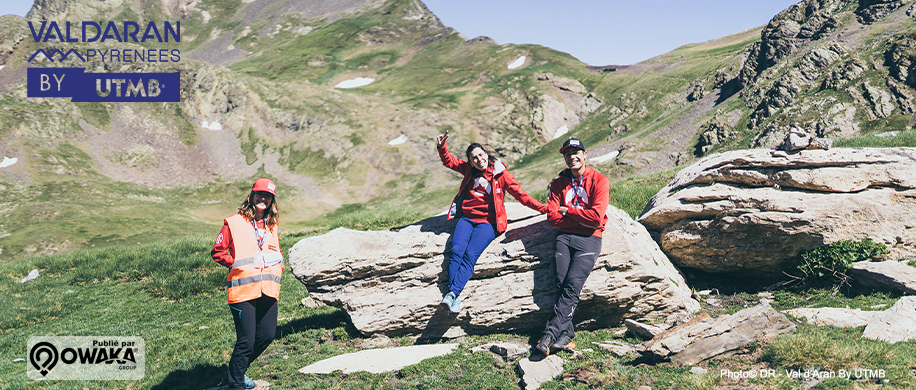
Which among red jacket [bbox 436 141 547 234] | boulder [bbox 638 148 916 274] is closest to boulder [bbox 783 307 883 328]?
boulder [bbox 638 148 916 274]

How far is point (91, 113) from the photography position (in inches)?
3029

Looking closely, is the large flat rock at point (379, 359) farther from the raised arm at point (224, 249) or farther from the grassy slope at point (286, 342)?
the raised arm at point (224, 249)

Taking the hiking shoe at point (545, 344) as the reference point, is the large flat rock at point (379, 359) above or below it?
below

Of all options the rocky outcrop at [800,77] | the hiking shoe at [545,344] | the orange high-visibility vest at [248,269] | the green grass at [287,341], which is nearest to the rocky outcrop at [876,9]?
the rocky outcrop at [800,77]

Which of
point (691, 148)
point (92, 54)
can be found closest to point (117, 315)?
point (691, 148)

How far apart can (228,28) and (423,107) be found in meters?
127

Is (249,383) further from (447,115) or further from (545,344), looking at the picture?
(447,115)

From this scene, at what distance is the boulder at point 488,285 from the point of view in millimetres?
9727

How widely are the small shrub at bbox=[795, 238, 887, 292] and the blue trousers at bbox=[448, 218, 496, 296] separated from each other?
25.6 ft

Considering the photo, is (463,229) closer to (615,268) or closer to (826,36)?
(615,268)

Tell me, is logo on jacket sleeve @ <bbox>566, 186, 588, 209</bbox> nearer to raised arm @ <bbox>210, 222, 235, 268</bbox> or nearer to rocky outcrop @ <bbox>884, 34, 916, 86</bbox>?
raised arm @ <bbox>210, 222, 235, 268</bbox>

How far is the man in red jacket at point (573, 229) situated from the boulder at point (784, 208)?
367 centimetres

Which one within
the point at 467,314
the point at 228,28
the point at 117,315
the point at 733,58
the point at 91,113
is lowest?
the point at 117,315

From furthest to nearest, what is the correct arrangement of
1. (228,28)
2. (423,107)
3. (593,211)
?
1. (228,28)
2. (423,107)
3. (593,211)
